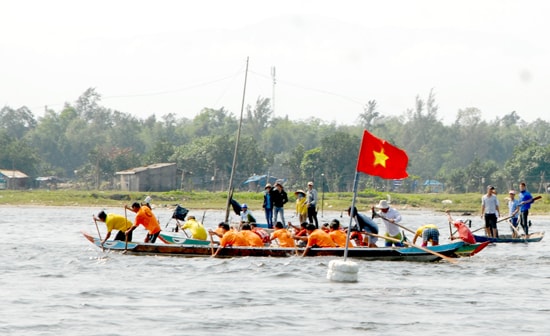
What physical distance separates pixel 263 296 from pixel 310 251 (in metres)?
5.00

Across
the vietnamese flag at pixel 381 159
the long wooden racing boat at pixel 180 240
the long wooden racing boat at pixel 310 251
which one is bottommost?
the long wooden racing boat at pixel 310 251

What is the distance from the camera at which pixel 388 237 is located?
24.7 metres

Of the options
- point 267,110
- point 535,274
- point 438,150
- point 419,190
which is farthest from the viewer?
point 267,110

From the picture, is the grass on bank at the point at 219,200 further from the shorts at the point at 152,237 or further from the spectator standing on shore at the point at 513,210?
the shorts at the point at 152,237

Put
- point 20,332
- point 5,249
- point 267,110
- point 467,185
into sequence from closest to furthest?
point 20,332
point 5,249
point 467,185
point 267,110

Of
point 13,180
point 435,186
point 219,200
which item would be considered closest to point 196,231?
point 219,200

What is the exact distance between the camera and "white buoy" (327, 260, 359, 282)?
68.9ft

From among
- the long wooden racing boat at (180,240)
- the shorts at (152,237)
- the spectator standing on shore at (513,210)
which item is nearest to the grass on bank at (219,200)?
the spectator standing on shore at (513,210)

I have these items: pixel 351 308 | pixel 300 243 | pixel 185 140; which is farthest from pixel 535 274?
pixel 185 140

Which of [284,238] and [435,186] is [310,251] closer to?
[284,238]

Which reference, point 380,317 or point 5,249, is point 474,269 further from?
point 5,249

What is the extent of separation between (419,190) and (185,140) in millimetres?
53433

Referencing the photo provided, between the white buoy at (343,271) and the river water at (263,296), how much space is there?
0.17 metres

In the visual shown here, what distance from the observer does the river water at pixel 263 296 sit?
16266 millimetres
